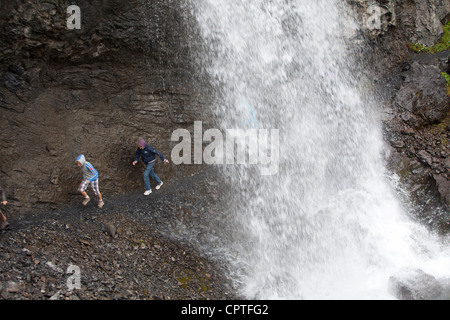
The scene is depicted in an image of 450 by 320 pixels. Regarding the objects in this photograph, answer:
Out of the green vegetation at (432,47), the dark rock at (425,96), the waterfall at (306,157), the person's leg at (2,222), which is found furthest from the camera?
the green vegetation at (432,47)

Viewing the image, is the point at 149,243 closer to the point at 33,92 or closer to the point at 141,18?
the point at 33,92

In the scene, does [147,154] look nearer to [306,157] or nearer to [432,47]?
[306,157]

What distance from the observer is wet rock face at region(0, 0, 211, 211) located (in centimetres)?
1163

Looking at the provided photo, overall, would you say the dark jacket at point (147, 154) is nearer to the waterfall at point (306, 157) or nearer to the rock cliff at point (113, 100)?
the rock cliff at point (113, 100)

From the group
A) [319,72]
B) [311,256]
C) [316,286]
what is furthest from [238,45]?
[316,286]

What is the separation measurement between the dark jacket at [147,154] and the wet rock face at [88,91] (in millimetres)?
902

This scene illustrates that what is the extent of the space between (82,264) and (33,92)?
608 centimetres

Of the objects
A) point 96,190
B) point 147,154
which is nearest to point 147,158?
point 147,154

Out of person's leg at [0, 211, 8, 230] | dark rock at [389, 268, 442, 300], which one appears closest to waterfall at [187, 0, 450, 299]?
dark rock at [389, 268, 442, 300]

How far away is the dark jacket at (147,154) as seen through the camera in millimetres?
12617

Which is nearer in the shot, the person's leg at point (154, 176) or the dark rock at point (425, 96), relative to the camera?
the person's leg at point (154, 176)

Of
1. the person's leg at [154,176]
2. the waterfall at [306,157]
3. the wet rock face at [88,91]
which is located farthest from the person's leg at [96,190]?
the waterfall at [306,157]

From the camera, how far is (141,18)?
500 inches

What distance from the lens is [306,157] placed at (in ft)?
49.8
